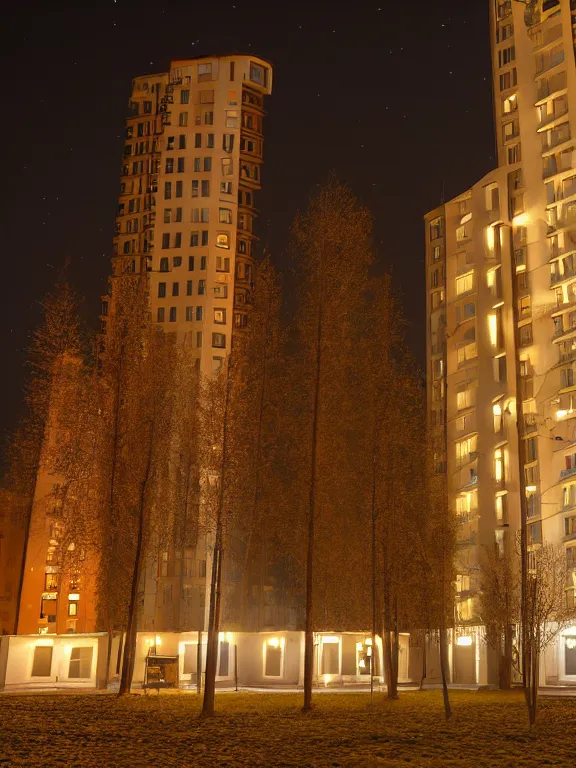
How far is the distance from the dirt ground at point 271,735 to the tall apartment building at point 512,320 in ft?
89.3

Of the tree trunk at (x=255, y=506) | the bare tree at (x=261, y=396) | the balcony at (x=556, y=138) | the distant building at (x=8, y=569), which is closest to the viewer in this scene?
the tree trunk at (x=255, y=506)

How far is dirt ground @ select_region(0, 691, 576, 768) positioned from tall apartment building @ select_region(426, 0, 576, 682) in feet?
89.3

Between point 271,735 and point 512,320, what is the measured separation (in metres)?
41.8

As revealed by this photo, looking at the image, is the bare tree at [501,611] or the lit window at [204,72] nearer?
the bare tree at [501,611]

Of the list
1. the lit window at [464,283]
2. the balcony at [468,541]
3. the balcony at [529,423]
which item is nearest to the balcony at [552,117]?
the lit window at [464,283]

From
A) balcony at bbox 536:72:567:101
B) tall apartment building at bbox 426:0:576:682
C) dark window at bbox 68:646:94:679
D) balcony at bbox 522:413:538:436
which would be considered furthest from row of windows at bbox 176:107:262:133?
dark window at bbox 68:646:94:679

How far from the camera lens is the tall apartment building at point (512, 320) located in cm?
5344

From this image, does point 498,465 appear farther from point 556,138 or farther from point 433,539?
point 433,539

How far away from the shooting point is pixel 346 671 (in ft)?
129

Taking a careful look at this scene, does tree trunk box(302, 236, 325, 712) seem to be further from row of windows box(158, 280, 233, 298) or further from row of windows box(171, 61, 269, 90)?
row of windows box(171, 61, 269, 90)

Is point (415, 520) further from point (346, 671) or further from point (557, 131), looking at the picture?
point (557, 131)

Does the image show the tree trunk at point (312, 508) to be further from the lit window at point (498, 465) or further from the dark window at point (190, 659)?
the lit window at point (498, 465)

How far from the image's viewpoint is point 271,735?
1862cm

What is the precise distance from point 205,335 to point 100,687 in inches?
1294
